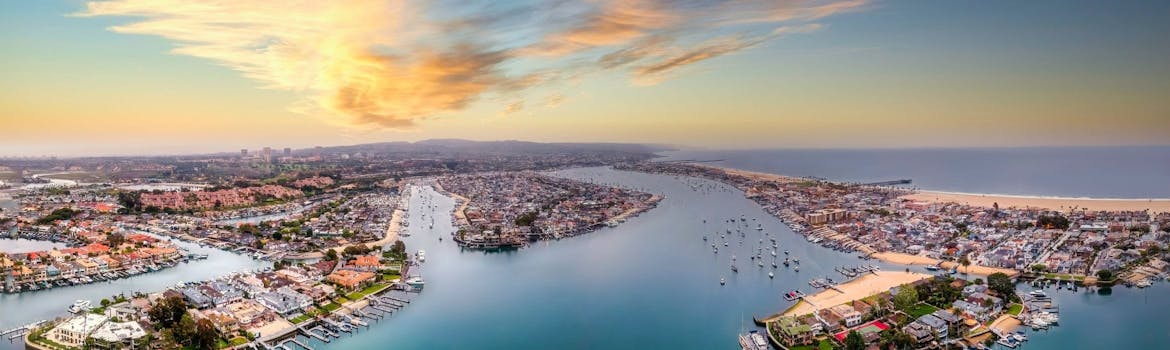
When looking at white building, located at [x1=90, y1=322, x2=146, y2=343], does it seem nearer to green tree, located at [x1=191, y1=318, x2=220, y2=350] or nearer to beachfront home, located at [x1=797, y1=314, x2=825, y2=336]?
green tree, located at [x1=191, y1=318, x2=220, y2=350]

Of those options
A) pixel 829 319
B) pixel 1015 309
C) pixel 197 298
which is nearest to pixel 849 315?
pixel 829 319

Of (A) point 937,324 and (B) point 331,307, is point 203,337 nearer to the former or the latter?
(B) point 331,307

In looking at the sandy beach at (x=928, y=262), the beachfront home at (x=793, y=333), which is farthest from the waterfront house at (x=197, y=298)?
the sandy beach at (x=928, y=262)

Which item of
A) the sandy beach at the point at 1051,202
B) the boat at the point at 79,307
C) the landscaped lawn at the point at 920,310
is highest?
the sandy beach at the point at 1051,202

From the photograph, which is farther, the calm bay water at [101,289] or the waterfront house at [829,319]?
the calm bay water at [101,289]

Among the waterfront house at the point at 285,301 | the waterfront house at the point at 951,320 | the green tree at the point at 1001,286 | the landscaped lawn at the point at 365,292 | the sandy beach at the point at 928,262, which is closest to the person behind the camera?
the waterfront house at the point at 951,320

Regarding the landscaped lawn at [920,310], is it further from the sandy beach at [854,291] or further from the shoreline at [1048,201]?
the shoreline at [1048,201]

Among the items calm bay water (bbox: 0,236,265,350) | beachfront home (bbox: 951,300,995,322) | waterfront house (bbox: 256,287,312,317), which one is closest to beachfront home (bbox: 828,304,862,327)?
beachfront home (bbox: 951,300,995,322)
